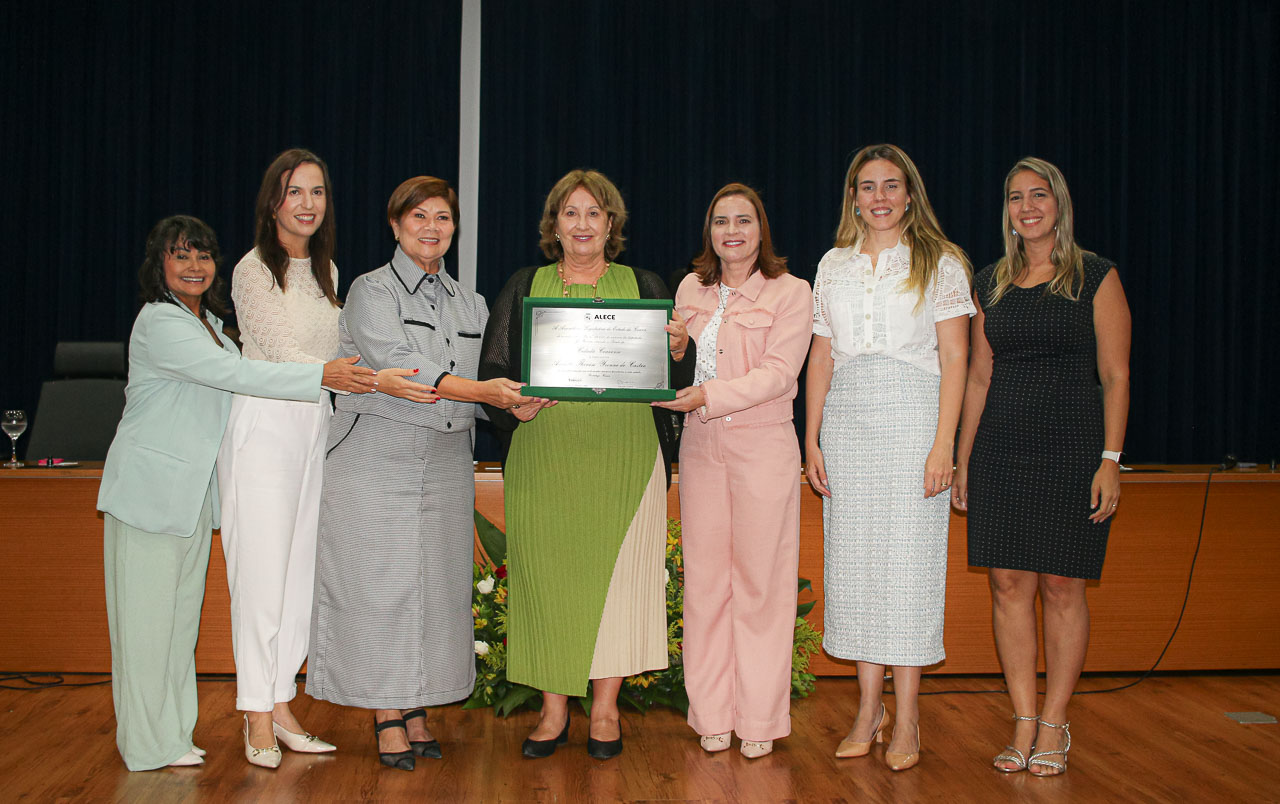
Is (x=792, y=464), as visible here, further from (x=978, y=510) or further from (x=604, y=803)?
(x=604, y=803)

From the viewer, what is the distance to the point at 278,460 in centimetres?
251

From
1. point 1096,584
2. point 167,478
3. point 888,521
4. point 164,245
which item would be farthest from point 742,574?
point 164,245

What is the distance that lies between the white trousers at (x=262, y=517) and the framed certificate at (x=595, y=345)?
0.71m

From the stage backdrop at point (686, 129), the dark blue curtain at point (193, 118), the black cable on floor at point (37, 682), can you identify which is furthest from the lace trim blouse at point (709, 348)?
the dark blue curtain at point (193, 118)

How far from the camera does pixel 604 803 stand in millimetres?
2309

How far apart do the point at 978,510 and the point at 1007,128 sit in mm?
3830

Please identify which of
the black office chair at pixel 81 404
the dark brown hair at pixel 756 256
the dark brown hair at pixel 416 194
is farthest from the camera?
the black office chair at pixel 81 404

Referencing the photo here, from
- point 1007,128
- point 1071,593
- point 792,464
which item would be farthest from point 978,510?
point 1007,128

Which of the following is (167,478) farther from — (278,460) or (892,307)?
(892,307)

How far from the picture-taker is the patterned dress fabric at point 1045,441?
253cm

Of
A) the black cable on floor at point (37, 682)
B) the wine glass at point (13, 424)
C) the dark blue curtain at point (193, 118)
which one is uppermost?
the dark blue curtain at point (193, 118)

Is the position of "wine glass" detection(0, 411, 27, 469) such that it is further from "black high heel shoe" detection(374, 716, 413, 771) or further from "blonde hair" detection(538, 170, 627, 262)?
"blonde hair" detection(538, 170, 627, 262)

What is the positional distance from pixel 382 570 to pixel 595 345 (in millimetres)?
846

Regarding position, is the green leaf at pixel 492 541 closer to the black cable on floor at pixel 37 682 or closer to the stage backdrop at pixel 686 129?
the black cable on floor at pixel 37 682
